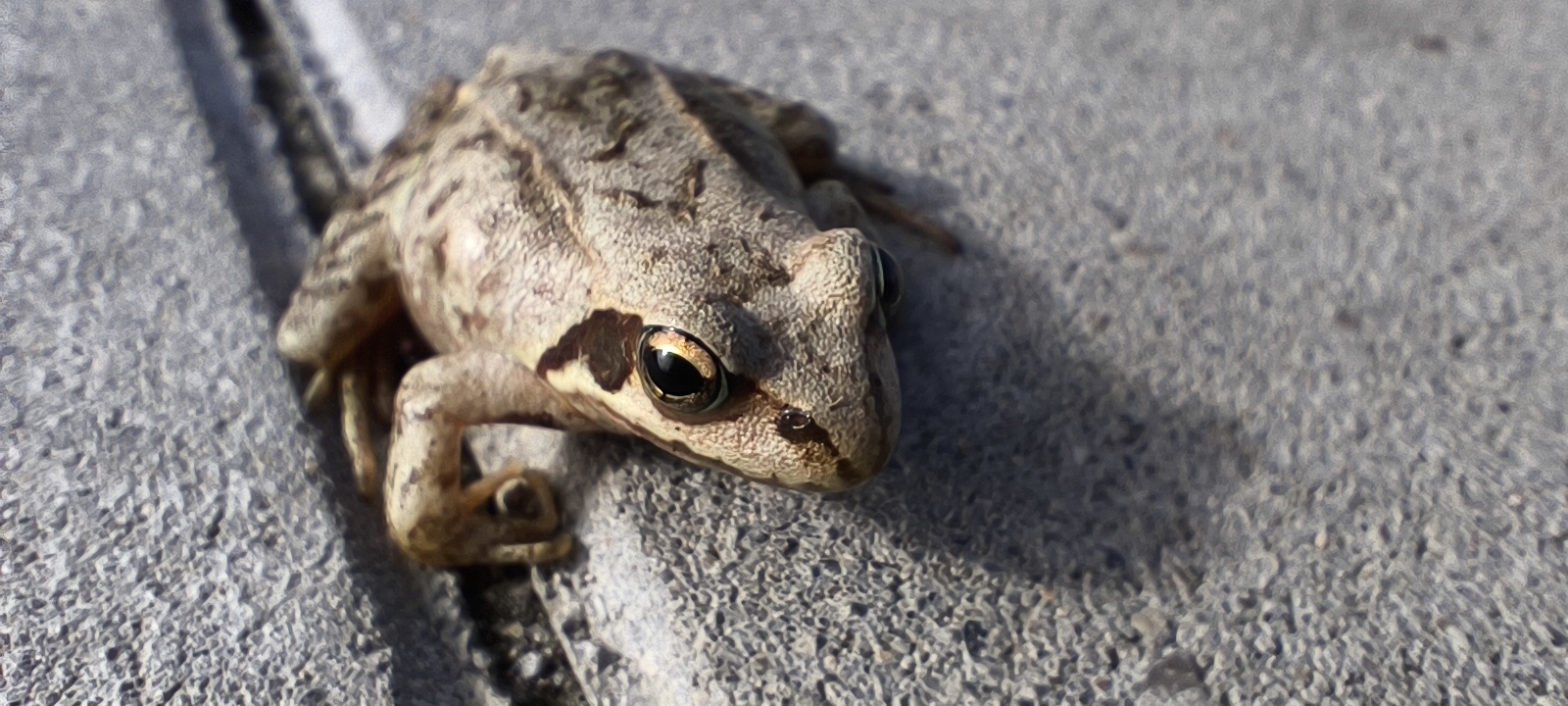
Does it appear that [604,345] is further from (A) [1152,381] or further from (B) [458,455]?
(A) [1152,381]

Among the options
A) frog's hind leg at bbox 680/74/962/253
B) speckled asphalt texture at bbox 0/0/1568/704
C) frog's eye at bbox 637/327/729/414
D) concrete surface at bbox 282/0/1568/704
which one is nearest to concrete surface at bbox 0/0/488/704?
speckled asphalt texture at bbox 0/0/1568/704

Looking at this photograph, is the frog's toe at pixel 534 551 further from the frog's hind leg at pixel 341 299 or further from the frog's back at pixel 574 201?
the frog's hind leg at pixel 341 299

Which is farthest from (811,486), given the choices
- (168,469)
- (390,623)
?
(168,469)

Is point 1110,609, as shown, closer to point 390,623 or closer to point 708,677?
point 708,677

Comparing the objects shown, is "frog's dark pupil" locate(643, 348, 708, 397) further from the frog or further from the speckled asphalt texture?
the speckled asphalt texture

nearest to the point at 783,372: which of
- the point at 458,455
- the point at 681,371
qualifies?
the point at 681,371

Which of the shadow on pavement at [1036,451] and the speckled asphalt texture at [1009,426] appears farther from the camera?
the shadow on pavement at [1036,451]

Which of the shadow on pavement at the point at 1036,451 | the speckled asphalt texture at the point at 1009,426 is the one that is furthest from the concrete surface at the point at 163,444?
the shadow on pavement at the point at 1036,451
